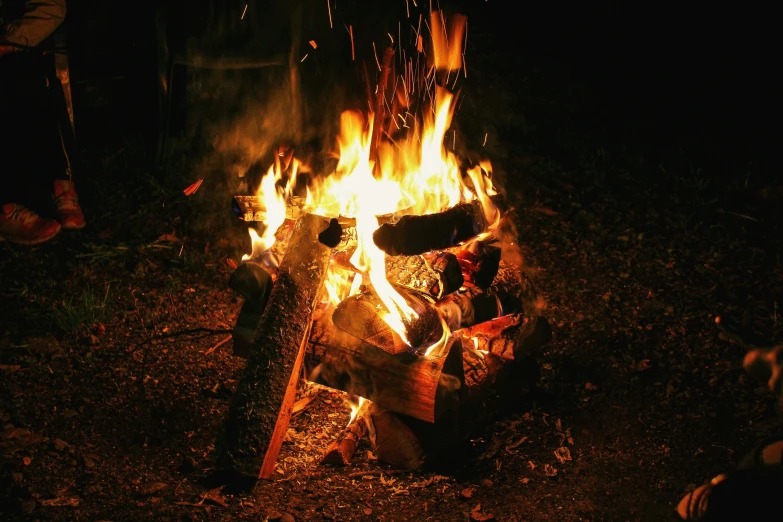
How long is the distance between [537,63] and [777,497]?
6187mm

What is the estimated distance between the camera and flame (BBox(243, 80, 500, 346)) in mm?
3725

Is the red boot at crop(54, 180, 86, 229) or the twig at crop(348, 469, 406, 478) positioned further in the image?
the red boot at crop(54, 180, 86, 229)

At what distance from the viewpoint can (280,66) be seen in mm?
5324

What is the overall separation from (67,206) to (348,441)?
10.7 ft

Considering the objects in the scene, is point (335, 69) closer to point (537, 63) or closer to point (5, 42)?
point (5, 42)

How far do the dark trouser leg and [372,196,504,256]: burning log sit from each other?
333 centimetres

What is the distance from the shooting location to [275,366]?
297 centimetres

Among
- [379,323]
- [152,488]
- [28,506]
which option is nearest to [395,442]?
[379,323]

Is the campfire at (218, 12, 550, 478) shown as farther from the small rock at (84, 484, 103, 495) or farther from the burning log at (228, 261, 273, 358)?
the small rock at (84, 484, 103, 495)

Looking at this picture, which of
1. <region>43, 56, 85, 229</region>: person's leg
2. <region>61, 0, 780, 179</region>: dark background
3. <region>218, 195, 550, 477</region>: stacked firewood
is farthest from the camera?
<region>61, 0, 780, 179</region>: dark background

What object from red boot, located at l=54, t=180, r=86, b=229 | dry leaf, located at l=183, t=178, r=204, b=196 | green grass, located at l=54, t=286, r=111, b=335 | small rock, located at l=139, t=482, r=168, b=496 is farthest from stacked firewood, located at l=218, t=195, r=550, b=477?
red boot, located at l=54, t=180, r=86, b=229

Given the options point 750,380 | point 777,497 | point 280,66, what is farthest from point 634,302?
point 280,66

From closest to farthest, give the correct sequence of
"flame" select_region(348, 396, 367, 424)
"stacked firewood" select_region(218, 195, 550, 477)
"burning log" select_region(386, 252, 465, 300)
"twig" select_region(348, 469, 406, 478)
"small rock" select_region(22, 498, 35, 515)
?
"small rock" select_region(22, 498, 35, 515) → "stacked firewood" select_region(218, 195, 550, 477) → "twig" select_region(348, 469, 406, 478) → "burning log" select_region(386, 252, 465, 300) → "flame" select_region(348, 396, 367, 424)

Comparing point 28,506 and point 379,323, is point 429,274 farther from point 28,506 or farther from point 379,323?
point 28,506
